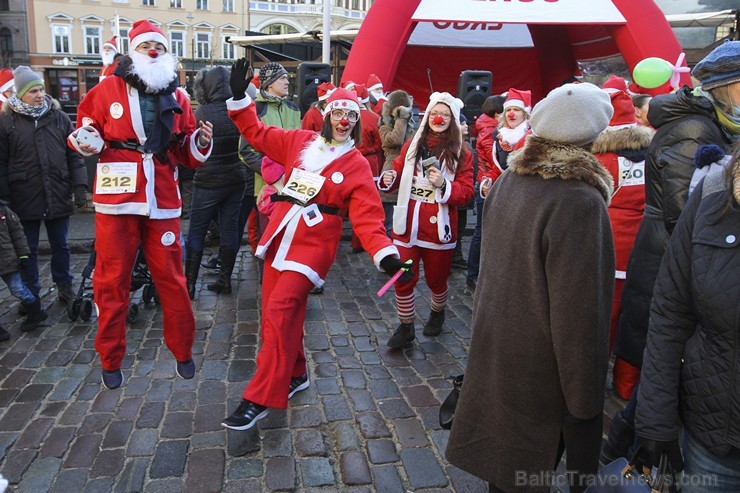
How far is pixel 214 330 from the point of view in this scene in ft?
16.9

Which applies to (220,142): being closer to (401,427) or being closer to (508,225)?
(401,427)

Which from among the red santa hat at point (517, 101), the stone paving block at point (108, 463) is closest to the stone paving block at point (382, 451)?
the stone paving block at point (108, 463)

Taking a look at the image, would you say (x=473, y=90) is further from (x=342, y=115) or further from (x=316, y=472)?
(x=316, y=472)

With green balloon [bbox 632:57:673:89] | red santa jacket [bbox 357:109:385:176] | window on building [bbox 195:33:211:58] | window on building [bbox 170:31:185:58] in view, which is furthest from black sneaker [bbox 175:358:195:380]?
window on building [bbox 195:33:211:58]

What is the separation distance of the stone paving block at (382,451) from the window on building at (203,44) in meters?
55.0

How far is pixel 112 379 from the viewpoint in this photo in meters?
3.81

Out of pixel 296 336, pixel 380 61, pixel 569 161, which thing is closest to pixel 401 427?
pixel 296 336

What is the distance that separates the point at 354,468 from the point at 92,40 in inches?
2231

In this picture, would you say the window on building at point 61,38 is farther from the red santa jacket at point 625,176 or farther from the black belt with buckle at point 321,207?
the red santa jacket at point 625,176

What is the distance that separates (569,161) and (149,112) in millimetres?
2622

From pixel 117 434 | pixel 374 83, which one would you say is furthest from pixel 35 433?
pixel 374 83

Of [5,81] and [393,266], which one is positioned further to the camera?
[5,81]

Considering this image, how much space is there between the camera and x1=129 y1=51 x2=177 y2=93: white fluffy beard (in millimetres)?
3662

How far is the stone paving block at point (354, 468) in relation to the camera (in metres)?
3.12
